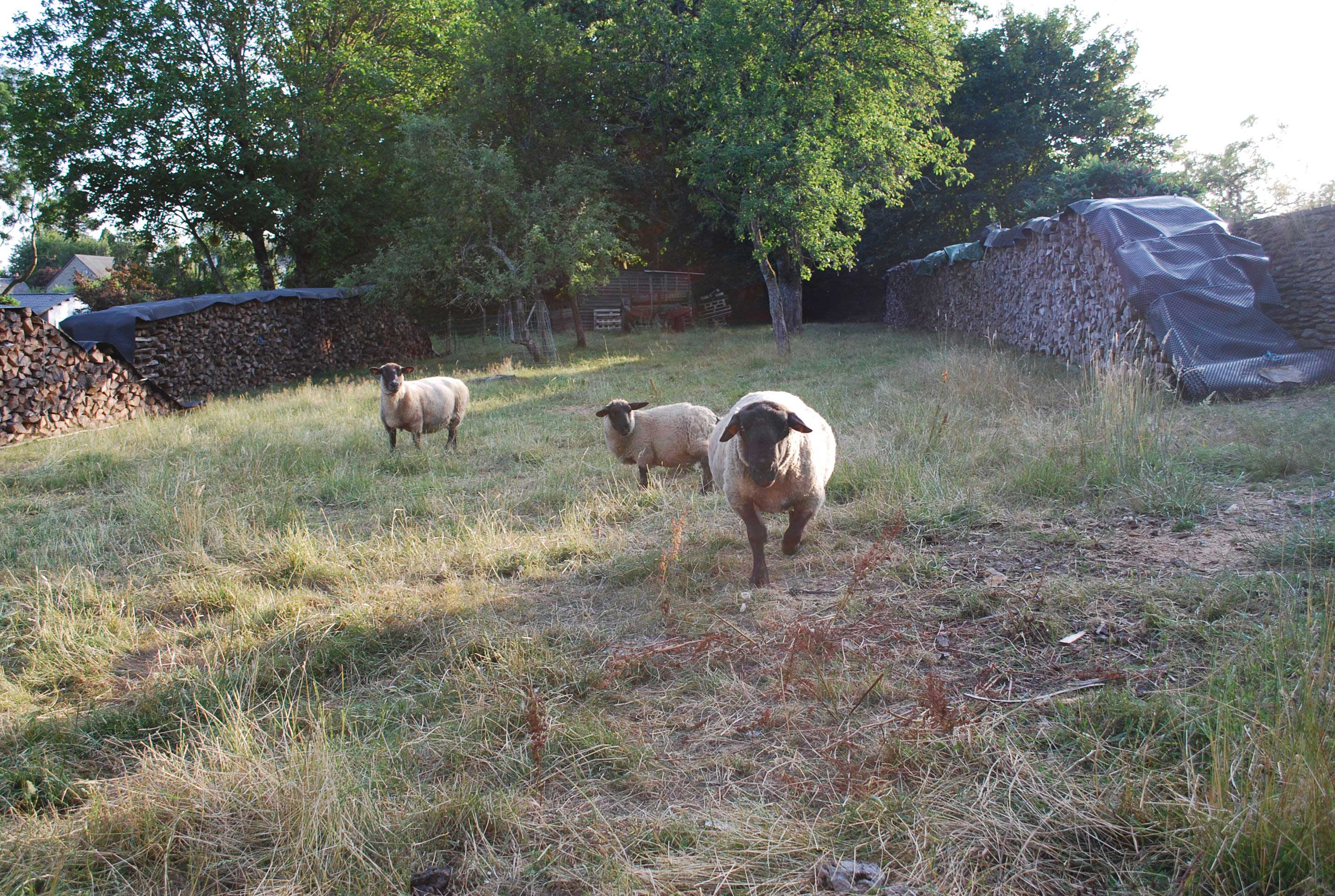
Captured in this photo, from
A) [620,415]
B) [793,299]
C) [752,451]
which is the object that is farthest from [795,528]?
[793,299]

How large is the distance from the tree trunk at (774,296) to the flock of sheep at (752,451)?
9656mm

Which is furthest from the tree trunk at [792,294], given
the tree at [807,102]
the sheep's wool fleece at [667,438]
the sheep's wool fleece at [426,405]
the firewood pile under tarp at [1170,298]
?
the sheep's wool fleece at [667,438]

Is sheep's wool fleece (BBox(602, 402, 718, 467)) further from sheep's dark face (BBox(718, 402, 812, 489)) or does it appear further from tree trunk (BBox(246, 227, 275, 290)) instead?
tree trunk (BBox(246, 227, 275, 290))

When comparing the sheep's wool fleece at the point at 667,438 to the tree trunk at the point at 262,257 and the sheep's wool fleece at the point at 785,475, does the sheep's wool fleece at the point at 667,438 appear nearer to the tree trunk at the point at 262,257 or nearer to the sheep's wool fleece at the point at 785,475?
the sheep's wool fleece at the point at 785,475

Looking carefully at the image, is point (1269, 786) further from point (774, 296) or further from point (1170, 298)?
point (774, 296)

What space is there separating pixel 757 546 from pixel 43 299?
5600 centimetres

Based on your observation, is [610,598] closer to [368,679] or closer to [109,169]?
[368,679]

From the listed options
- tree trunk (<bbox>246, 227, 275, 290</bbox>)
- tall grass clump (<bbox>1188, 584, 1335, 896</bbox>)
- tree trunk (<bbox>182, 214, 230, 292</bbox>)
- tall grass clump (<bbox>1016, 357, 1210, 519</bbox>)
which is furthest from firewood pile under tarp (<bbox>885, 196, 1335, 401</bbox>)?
tree trunk (<bbox>182, 214, 230, 292</bbox>)

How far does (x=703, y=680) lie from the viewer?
3.23m

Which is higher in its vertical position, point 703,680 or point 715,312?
point 715,312

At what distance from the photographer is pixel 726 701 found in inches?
120

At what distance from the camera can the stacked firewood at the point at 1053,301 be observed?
9492 millimetres

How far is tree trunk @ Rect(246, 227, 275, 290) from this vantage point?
22.6 m

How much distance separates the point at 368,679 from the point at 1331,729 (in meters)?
3.70
